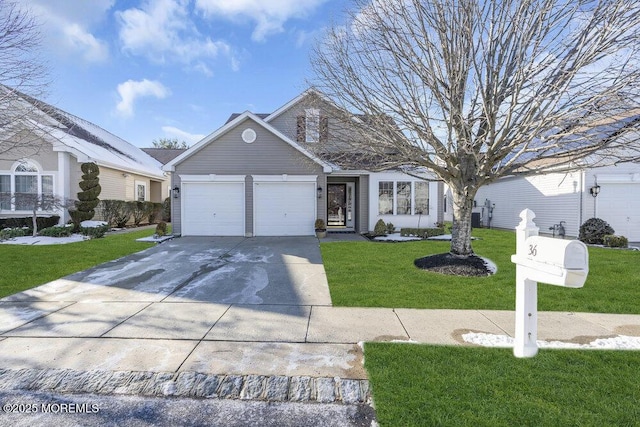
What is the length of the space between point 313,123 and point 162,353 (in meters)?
8.12

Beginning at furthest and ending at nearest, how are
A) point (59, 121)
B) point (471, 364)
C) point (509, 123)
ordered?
point (59, 121) < point (509, 123) < point (471, 364)

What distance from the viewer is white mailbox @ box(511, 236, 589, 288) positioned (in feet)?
8.14

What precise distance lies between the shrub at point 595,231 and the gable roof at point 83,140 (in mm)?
20458

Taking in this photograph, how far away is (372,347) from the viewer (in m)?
3.65

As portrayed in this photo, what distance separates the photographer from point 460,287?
20.9 ft

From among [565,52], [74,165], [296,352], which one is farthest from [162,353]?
[74,165]

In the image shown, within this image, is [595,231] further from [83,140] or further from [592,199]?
[83,140]

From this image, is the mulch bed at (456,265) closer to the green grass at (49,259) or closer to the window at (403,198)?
the window at (403,198)

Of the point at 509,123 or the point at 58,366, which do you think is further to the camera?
the point at 509,123

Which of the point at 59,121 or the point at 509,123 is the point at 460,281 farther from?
the point at 59,121

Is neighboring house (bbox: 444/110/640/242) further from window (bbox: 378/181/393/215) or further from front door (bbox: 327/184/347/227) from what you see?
front door (bbox: 327/184/347/227)

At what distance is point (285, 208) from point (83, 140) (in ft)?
39.4

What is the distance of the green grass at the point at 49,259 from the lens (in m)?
6.67

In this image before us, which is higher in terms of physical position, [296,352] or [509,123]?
[509,123]
